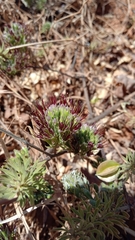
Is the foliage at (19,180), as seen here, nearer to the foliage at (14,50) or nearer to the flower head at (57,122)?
the flower head at (57,122)

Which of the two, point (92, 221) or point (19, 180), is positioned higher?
point (19, 180)

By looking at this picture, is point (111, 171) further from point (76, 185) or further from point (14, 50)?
point (14, 50)

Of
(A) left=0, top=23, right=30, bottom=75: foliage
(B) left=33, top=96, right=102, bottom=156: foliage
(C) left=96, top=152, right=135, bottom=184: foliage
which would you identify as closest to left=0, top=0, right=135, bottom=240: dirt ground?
(A) left=0, top=23, right=30, bottom=75: foliage

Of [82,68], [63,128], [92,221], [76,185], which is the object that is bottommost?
[92,221]

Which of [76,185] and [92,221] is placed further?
[76,185]

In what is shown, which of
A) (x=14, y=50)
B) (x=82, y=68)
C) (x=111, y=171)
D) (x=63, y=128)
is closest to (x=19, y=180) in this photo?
(x=63, y=128)

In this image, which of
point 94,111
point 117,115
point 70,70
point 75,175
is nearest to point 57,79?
point 70,70

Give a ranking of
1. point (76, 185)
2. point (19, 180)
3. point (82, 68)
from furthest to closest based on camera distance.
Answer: point (82, 68) < point (76, 185) < point (19, 180)
